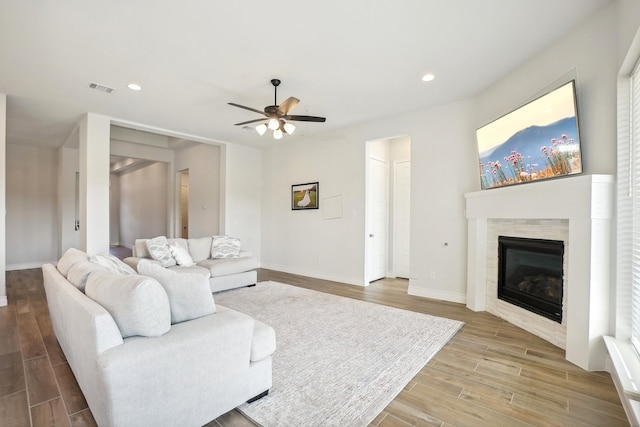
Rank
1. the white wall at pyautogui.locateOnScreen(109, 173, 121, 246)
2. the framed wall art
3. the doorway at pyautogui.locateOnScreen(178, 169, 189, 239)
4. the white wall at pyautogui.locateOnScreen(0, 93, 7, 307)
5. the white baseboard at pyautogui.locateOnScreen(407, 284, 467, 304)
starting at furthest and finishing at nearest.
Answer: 1. the white wall at pyautogui.locateOnScreen(109, 173, 121, 246)
2. the doorway at pyautogui.locateOnScreen(178, 169, 189, 239)
3. the framed wall art
4. the white baseboard at pyautogui.locateOnScreen(407, 284, 467, 304)
5. the white wall at pyautogui.locateOnScreen(0, 93, 7, 307)

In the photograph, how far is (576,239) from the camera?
2.54m

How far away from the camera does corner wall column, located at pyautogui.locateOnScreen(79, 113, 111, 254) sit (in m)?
4.63

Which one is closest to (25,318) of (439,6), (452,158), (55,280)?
(55,280)

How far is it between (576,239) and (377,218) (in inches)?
133

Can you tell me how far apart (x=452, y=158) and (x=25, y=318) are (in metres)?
5.81

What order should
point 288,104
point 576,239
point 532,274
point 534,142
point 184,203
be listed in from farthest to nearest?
point 184,203 < point 288,104 < point 532,274 < point 534,142 < point 576,239

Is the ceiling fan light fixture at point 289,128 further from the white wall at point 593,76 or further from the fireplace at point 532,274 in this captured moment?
the fireplace at point 532,274

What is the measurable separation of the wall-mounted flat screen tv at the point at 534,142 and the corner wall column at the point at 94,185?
5592 millimetres

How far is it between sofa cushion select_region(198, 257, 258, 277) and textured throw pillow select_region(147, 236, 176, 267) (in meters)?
0.47

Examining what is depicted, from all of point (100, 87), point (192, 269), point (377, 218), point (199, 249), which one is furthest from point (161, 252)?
point (377, 218)

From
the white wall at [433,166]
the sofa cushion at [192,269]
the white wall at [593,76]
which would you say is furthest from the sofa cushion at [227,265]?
the white wall at [593,76]

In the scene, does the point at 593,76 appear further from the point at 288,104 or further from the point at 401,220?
the point at 401,220

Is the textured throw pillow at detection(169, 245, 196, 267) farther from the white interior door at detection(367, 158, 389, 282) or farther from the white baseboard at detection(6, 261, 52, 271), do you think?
the white baseboard at detection(6, 261, 52, 271)

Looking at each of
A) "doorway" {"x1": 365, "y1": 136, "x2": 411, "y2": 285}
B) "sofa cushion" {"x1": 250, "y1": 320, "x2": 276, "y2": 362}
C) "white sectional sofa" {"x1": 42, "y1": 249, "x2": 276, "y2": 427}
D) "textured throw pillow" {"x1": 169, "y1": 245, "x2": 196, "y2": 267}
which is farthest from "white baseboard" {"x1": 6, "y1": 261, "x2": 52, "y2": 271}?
"sofa cushion" {"x1": 250, "y1": 320, "x2": 276, "y2": 362}
